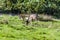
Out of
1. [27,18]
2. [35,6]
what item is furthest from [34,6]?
[27,18]

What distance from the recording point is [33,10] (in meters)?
A: 32.5

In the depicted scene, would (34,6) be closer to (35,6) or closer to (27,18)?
(35,6)

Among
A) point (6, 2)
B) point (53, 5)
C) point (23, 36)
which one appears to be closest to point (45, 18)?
point (53, 5)

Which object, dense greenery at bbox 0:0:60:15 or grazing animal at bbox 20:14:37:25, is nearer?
grazing animal at bbox 20:14:37:25

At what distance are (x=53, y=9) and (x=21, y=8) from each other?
481cm

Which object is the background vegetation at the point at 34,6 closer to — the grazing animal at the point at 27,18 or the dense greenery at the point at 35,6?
the dense greenery at the point at 35,6

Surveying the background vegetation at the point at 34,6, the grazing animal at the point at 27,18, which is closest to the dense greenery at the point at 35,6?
the background vegetation at the point at 34,6

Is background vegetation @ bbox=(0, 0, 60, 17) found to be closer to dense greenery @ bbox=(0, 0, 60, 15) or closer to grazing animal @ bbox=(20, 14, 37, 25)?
dense greenery @ bbox=(0, 0, 60, 15)

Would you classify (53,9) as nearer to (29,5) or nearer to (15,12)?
(29,5)

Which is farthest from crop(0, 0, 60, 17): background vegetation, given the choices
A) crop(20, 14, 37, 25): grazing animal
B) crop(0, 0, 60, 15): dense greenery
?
crop(20, 14, 37, 25): grazing animal

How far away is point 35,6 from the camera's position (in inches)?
1248

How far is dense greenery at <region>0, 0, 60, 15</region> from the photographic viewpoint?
31.1 meters

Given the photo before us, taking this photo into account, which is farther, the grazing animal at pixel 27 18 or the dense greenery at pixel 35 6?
the dense greenery at pixel 35 6

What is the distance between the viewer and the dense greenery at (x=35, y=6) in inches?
1225
